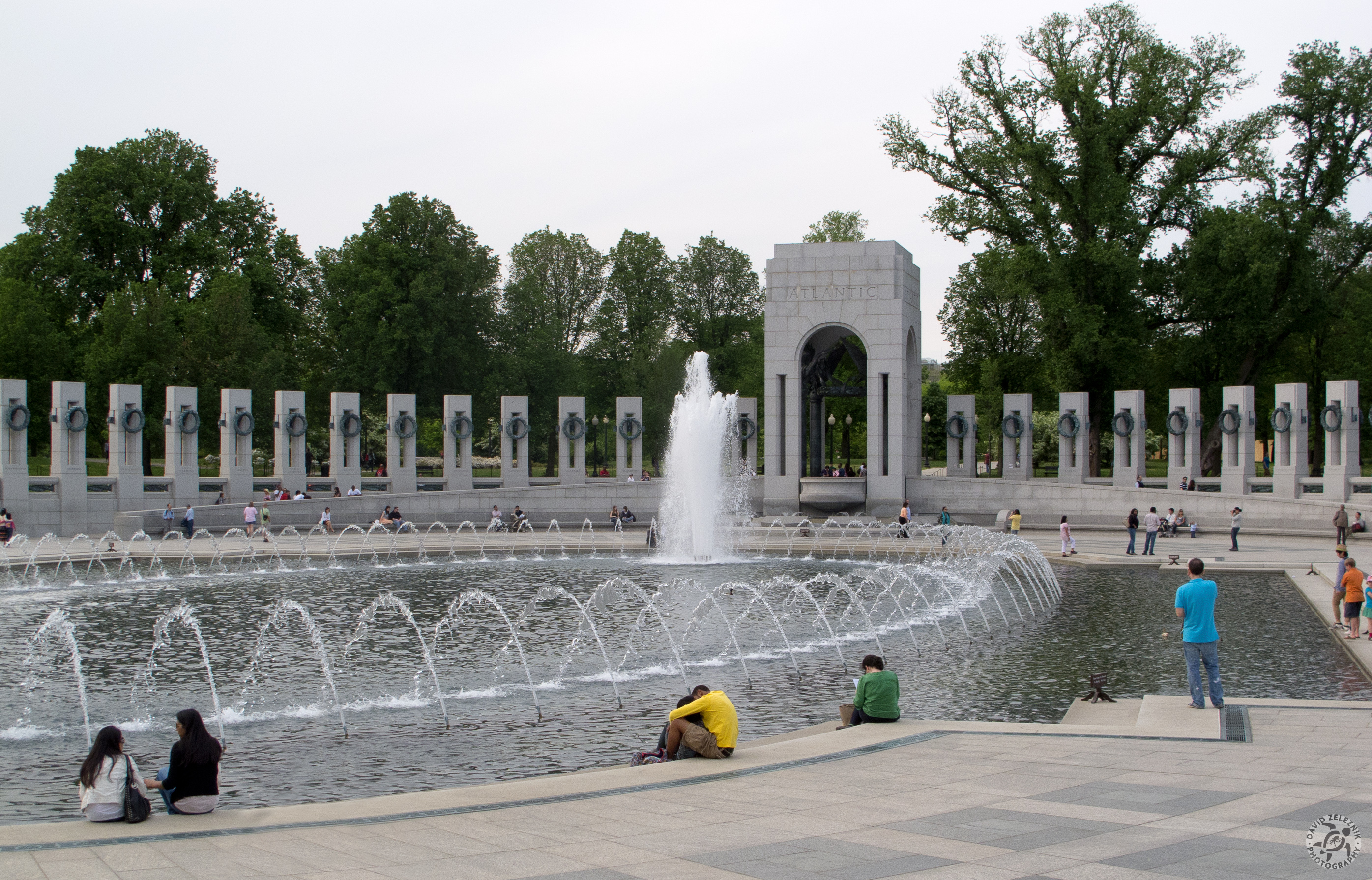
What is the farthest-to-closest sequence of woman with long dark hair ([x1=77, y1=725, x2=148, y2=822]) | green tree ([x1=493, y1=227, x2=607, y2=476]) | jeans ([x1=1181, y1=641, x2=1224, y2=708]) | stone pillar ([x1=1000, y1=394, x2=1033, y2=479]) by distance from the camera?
green tree ([x1=493, y1=227, x2=607, y2=476]) < stone pillar ([x1=1000, y1=394, x2=1033, y2=479]) < jeans ([x1=1181, y1=641, x2=1224, y2=708]) < woman with long dark hair ([x1=77, y1=725, x2=148, y2=822])

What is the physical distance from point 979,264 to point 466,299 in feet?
78.8

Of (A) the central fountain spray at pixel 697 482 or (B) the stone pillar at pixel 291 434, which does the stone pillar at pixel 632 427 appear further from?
(B) the stone pillar at pixel 291 434

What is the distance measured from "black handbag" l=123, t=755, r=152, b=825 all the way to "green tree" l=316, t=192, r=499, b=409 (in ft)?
149

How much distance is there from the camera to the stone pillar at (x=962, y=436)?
4331 centimetres

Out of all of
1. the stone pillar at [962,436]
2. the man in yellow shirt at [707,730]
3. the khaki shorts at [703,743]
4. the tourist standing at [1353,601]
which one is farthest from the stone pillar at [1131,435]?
the khaki shorts at [703,743]

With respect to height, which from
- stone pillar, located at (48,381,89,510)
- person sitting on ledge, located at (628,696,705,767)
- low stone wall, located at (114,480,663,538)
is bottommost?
person sitting on ledge, located at (628,696,705,767)

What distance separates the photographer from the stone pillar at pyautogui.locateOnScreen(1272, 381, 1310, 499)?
3575cm

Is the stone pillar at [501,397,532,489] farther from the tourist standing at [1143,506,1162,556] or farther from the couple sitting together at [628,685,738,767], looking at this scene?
the couple sitting together at [628,685,738,767]

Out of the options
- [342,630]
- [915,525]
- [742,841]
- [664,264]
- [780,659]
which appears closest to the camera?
[742,841]

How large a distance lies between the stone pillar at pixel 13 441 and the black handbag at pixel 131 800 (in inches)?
1153

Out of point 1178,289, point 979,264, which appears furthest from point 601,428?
point 1178,289

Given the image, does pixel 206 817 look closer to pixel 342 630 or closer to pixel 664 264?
pixel 342 630

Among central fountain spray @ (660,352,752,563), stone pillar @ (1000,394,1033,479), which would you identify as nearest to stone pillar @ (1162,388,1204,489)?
stone pillar @ (1000,394,1033,479)

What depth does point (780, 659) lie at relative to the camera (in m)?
14.8
